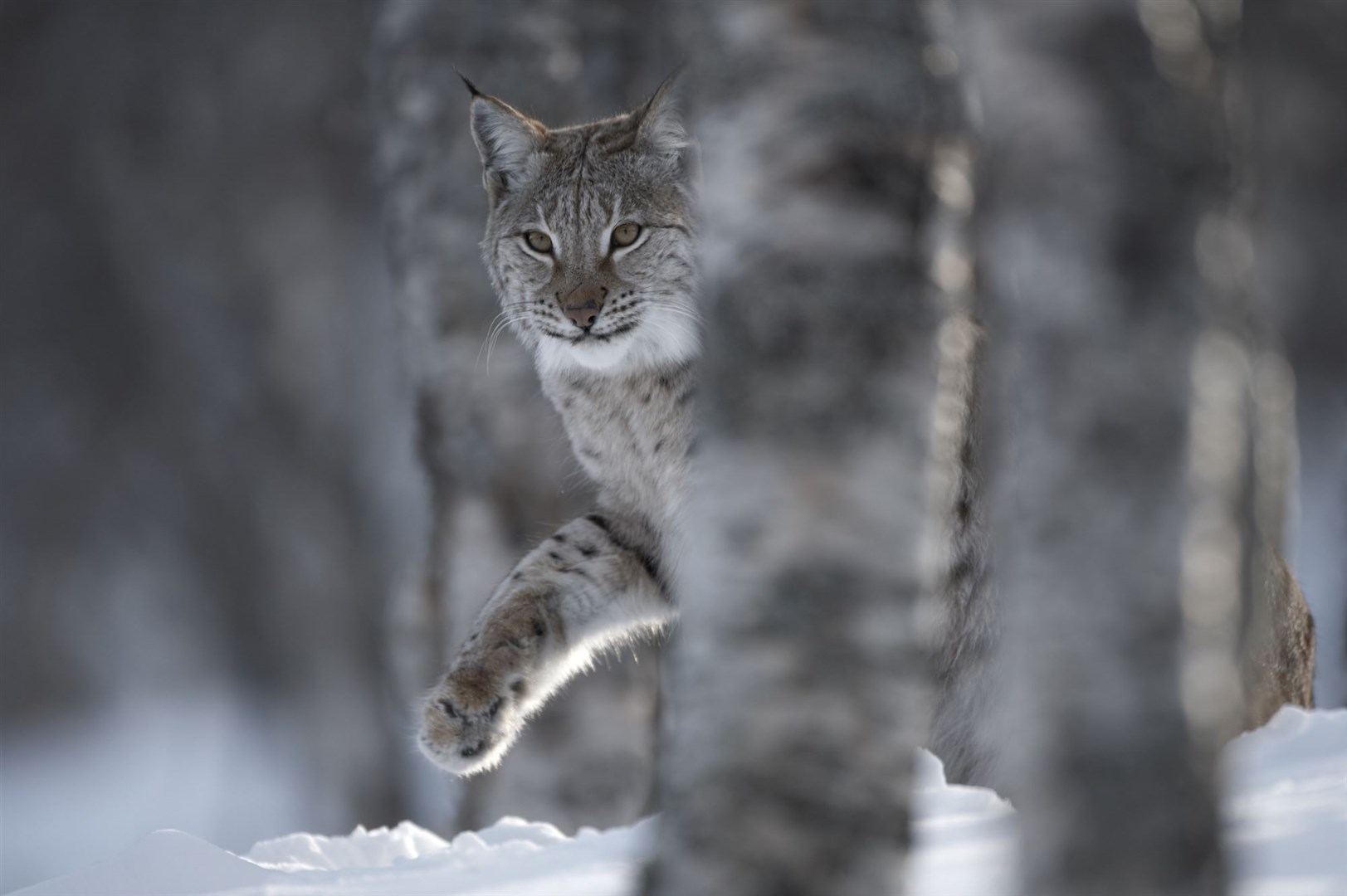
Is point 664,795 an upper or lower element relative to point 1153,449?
lower

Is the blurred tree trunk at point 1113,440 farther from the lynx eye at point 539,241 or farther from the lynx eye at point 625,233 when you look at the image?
the lynx eye at point 539,241

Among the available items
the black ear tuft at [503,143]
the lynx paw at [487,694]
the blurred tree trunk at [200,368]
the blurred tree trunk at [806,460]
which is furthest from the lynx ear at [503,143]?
the blurred tree trunk at [200,368]

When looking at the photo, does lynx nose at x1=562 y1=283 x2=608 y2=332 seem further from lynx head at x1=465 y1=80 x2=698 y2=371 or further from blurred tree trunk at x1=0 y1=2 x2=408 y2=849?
blurred tree trunk at x1=0 y1=2 x2=408 y2=849

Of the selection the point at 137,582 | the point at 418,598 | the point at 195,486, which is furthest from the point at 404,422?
the point at 418,598

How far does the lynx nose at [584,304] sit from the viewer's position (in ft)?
14.3

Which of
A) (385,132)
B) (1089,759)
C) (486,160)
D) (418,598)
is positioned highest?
(385,132)

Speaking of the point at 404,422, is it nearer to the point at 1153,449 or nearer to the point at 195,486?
the point at 195,486

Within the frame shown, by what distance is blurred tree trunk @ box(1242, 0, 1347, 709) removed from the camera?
900 cm

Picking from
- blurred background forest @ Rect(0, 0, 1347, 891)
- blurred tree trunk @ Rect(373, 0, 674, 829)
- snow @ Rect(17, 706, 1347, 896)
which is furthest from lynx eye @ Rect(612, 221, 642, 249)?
blurred background forest @ Rect(0, 0, 1347, 891)

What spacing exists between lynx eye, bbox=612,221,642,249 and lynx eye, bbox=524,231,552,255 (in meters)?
0.22

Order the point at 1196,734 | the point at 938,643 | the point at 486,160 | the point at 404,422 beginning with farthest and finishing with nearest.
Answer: the point at 404,422 → the point at 486,160 → the point at 938,643 → the point at 1196,734

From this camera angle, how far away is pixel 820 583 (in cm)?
193

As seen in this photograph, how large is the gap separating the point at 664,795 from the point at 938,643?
207 cm

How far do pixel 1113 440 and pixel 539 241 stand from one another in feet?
10.7
